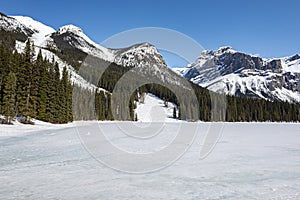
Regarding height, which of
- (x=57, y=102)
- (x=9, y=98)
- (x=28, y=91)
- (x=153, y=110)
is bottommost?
(x=9, y=98)

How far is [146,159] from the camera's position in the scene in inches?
577

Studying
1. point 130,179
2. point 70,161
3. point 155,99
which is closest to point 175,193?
point 130,179

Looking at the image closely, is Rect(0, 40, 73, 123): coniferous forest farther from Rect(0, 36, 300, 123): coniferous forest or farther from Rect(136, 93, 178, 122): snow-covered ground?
Rect(136, 93, 178, 122): snow-covered ground

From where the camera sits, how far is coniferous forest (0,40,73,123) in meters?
42.8

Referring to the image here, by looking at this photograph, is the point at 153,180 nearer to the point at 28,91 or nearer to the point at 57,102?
the point at 28,91

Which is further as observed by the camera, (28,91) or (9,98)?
(28,91)

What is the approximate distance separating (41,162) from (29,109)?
35.7m

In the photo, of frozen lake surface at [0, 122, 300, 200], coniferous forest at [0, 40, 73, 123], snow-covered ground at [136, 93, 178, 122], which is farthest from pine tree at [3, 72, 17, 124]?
snow-covered ground at [136, 93, 178, 122]

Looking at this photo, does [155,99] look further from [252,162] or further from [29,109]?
[252,162]

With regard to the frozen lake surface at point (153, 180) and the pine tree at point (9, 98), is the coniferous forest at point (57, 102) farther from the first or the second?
the frozen lake surface at point (153, 180)

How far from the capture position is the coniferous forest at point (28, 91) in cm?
4280

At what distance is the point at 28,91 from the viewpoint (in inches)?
1891

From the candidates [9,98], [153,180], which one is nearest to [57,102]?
[9,98]

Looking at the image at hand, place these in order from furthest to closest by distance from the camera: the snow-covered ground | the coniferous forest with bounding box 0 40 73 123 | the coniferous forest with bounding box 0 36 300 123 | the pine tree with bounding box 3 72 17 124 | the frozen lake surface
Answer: the snow-covered ground < the coniferous forest with bounding box 0 36 300 123 < the coniferous forest with bounding box 0 40 73 123 < the pine tree with bounding box 3 72 17 124 < the frozen lake surface
